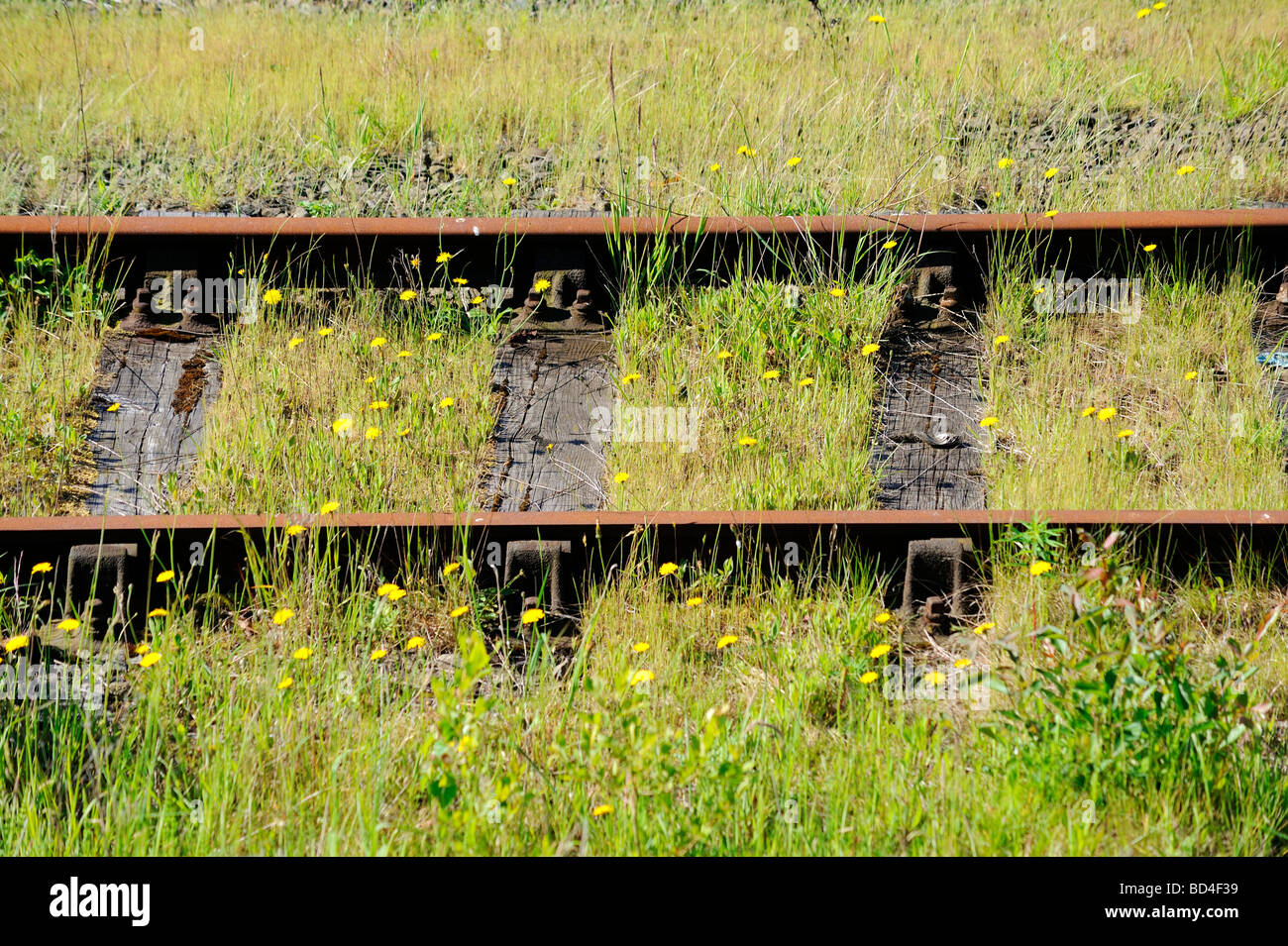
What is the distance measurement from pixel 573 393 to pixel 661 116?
94.4 inches

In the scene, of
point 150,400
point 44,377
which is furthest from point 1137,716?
point 44,377

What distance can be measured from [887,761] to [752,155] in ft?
12.0

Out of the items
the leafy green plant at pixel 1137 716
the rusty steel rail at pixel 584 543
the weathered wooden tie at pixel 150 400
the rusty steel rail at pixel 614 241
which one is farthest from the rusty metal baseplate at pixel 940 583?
the weathered wooden tie at pixel 150 400

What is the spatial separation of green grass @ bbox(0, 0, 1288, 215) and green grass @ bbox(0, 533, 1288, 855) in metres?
2.49

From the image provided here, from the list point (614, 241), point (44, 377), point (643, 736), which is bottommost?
point (643, 736)

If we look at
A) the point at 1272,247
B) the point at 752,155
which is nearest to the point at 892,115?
the point at 752,155

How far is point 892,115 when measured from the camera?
19.6ft

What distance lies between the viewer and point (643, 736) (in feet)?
8.01

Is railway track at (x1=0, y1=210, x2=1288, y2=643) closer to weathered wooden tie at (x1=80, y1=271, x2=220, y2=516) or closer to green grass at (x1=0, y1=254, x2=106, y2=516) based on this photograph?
weathered wooden tie at (x1=80, y1=271, x2=220, y2=516)

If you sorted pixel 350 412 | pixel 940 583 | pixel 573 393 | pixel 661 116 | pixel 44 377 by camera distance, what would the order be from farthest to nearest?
pixel 661 116, pixel 573 393, pixel 44 377, pixel 350 412, pixel 940 583

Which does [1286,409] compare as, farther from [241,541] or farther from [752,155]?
[241,541]

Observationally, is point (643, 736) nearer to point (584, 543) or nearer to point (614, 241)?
point (584, 543)

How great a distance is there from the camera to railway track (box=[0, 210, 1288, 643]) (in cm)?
336

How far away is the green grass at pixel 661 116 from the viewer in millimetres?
5438
